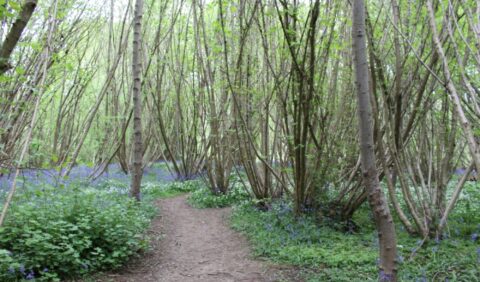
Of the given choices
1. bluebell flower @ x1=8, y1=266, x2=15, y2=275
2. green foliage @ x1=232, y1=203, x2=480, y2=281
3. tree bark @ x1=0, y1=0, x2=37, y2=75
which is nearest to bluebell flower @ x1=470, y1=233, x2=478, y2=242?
green foliage @ x1=232, y1=203, x2=480, y2=281

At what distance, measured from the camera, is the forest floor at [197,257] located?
4297 mm

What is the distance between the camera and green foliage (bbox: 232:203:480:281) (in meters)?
3.88

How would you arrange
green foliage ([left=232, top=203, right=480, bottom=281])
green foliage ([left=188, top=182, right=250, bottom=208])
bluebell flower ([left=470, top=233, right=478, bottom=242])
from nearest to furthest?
1. green foliage ([left=232, top=203, right=480, bottom=281])
2. bluebell flower ([left=470, top=233, right=478, bottom=242])
3. green foliage ([left=188, top=182, right=250, bottom=208])

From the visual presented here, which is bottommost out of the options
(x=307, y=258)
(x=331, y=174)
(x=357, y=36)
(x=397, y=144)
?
(x=307, y=258)

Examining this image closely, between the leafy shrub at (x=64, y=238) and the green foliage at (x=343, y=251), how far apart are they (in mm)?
1834

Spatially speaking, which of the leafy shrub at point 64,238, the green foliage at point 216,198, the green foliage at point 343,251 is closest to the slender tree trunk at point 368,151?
the green foliage at point 343,251

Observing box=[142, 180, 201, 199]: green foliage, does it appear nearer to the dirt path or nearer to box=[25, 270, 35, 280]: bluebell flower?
the dirt path

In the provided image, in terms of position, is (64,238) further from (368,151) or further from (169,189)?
(169,189)

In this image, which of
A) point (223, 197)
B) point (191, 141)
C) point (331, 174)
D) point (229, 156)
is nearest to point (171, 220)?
point (223, 197)

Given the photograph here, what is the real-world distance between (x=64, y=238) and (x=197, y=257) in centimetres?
187

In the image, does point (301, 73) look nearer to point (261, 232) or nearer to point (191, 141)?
point (261, 232)

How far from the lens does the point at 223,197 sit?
9.25 m

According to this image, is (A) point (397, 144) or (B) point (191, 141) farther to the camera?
(B) point (191, 141)

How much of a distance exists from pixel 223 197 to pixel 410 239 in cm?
496
